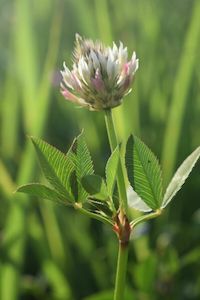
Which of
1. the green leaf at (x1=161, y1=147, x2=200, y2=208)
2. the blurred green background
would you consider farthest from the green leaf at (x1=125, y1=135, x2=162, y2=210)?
the blurred green background

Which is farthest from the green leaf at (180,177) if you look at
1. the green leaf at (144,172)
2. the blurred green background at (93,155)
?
the blurred green background at (93,155)

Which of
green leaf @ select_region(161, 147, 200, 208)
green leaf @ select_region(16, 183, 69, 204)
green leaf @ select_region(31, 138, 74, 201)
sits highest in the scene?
green leaf @ select_region(31, 138, 74, 201)

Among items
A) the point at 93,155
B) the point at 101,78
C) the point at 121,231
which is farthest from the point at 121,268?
the point at 93,155

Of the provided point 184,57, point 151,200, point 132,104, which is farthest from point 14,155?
point 151,200

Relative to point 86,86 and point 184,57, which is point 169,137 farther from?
point 86,86

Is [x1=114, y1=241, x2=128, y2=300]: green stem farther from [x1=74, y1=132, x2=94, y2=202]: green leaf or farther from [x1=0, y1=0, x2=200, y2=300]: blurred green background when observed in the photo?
[x1=0, y1=0, x2=200, y2=300]: blurred green background

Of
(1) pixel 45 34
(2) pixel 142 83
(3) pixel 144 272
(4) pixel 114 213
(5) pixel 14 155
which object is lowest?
(3) pixel 144 272
